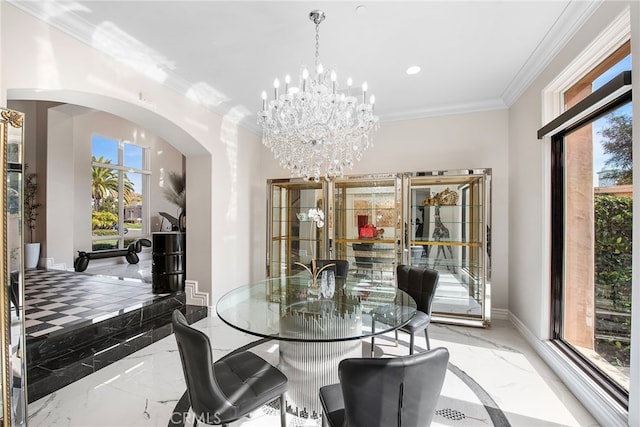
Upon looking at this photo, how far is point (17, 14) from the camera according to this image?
1997 mm

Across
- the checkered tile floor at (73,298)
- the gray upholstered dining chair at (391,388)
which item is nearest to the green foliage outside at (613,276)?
the gray upholstered dining chair at (391,388)

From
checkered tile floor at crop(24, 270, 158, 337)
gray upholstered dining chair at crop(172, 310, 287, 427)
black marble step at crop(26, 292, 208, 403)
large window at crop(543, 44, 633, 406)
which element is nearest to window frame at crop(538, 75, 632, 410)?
large window at crop(543, 44, 633, 406)

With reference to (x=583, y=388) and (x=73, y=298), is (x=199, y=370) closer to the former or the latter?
(x=583, y=388)

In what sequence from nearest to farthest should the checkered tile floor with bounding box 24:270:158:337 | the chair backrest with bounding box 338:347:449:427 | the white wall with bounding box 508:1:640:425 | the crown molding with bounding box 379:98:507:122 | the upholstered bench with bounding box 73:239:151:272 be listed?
the chair backrest with bounding box 338:347:449:427
the white wall with bounding box 508:1:640:425
the checkered tile floor with bounding box 24:270:158:337
the crown molding with bounding box 379:98:507:122
the upholstered bench with bounding box 73:239:151:272

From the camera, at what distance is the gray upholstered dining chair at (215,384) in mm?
1345

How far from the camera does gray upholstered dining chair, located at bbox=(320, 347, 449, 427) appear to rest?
1.12m

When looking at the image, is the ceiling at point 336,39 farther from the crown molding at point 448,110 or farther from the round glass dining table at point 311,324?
the round glass dining table at point 311,324

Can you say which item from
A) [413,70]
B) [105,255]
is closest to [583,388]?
[413,70]

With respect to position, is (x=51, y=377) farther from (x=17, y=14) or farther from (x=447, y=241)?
(x=447, y=241)

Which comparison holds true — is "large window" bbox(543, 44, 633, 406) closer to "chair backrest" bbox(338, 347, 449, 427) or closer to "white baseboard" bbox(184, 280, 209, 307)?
"chair backrest" bbox(338, 347, 449, 427)

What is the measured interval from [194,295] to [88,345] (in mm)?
1363

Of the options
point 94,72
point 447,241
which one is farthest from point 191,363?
point 447,241

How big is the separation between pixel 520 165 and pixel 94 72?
14.4ft

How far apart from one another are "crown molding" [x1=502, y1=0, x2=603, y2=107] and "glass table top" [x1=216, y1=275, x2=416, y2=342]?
2.41 metres
